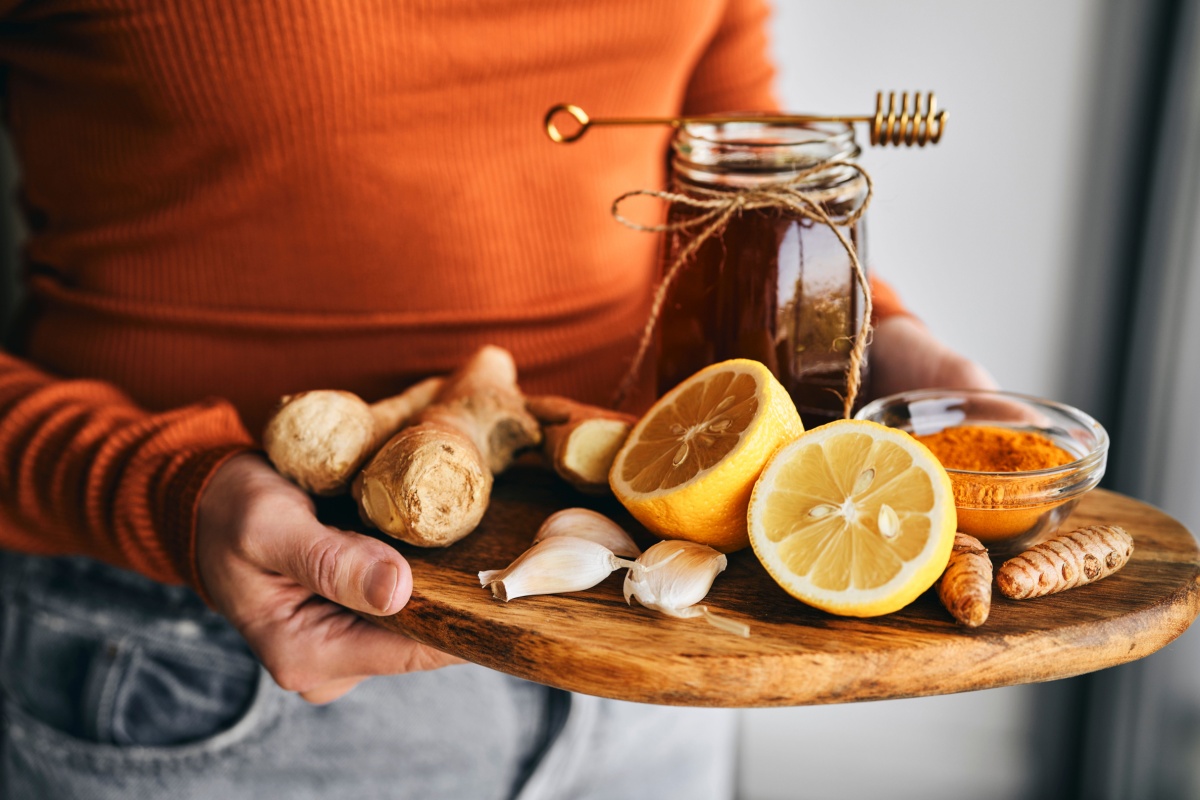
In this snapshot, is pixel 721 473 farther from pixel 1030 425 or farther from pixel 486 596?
pixel 1030 425

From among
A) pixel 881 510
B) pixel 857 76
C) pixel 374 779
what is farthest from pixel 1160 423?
pixel 374 779

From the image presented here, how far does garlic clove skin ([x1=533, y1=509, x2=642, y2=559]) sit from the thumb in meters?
0.09

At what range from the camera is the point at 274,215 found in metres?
0.76

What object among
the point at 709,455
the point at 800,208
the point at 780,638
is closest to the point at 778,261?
the point at 800,208

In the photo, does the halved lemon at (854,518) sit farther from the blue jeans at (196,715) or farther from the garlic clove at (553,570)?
the blue jeans at (196,715)

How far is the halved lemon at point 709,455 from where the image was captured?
52 centimetres

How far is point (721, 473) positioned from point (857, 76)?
3.05 ft

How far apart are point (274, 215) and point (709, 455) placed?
0.43m

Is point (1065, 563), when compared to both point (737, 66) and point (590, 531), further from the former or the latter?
point (737, 66)

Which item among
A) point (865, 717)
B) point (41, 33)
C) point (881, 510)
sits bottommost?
point (865, 717)

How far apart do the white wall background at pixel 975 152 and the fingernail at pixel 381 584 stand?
90 centimetres

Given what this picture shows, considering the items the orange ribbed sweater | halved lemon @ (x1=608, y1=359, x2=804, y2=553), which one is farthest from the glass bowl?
the orange ribbed sweater

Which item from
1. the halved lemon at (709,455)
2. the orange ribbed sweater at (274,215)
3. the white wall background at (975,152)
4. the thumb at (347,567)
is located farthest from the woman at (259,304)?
the white wall background at (975,152)

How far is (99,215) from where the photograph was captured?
792 mm
